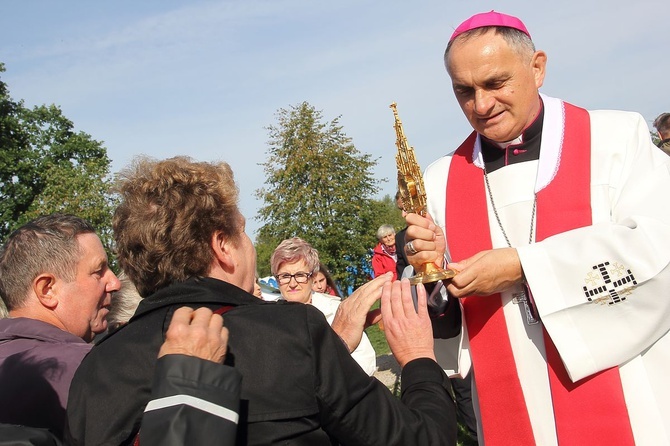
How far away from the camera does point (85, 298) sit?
3764mm

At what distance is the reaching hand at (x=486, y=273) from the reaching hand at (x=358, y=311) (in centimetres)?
27

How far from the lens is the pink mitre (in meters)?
2.90

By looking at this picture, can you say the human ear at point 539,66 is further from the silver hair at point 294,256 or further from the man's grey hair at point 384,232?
the man's grey hair at point 384,232

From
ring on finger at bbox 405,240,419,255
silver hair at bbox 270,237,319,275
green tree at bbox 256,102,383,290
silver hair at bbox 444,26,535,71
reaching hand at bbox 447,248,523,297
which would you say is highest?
green tree at bbox 256,102,383,290

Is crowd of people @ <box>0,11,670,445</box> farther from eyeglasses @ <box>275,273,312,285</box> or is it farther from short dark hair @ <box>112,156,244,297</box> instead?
eyeglasses @ <box>275,273,312,285</box>

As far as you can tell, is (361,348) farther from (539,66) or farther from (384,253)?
(384,253)

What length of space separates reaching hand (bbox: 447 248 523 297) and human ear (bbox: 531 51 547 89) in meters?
0.76

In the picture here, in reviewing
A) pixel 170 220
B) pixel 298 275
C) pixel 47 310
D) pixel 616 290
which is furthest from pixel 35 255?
pixel 616 290

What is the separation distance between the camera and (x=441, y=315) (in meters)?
3.04

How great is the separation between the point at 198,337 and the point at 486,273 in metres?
1.19

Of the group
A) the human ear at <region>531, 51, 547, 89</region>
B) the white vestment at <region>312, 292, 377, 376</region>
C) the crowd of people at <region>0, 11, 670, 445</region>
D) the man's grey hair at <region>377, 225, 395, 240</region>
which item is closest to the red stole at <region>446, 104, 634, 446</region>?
the crowd of people at <region>0, 11, 670, 445</region>

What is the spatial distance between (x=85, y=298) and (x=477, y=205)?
206cm

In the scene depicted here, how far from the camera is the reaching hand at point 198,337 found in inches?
73.8

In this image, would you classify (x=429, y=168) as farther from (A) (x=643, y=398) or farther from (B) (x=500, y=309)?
(A) (x=643, y=398)
